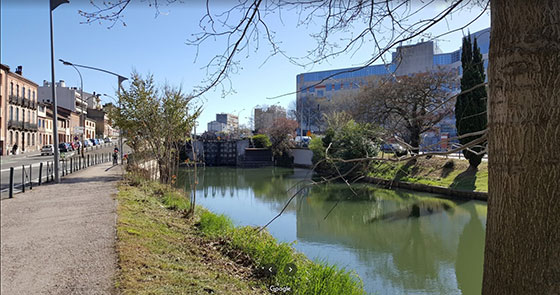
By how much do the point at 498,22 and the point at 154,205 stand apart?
9416 millimetres

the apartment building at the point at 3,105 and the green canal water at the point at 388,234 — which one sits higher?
the apartment building at the point at 3,105

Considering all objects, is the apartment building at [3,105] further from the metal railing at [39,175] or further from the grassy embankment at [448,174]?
the grassy embankment at [448,174]

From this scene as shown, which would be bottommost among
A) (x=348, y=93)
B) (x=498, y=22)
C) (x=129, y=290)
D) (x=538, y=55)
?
(x=129, y=290)

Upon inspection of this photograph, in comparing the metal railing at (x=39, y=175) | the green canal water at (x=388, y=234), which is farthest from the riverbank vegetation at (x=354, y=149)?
the metal railing at (x=39, y=175)

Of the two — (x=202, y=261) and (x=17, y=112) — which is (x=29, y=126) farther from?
(x=202, y=261)

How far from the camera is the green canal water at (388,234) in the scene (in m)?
7.99

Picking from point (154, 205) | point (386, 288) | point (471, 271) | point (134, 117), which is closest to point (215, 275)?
point (386, 288)

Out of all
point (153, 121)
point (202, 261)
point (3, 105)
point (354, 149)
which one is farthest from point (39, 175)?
point (3, 105)

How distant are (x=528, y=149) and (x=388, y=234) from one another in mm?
11025

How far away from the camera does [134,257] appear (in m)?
4.86

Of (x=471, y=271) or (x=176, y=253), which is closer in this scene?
(x=176, y=253)

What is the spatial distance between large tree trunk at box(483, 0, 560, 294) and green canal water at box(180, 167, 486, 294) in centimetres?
212

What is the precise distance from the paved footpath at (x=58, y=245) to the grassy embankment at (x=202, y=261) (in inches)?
10.1

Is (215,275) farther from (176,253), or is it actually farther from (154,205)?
(154,205)
